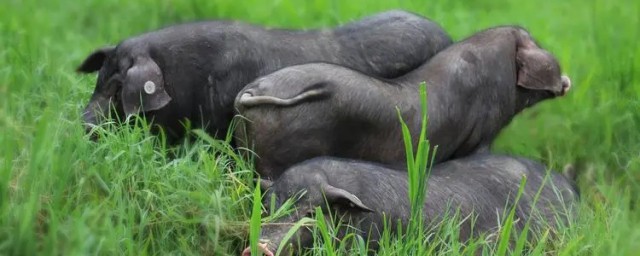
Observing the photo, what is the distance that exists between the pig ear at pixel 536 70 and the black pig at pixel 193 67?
529 millimetres

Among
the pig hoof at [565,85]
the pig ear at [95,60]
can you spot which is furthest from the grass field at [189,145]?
the pig hoof at [565,85]

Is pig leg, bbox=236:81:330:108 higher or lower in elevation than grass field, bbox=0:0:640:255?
higher

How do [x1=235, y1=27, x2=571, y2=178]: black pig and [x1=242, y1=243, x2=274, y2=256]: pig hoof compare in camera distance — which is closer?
[x1=242, y1=243, x2=274, y2=256]: pig hoof

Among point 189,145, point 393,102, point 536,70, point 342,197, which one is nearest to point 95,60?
point 189,145

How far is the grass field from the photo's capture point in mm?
3211

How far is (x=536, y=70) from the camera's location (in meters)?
4.45

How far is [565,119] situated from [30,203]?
2.66 metres

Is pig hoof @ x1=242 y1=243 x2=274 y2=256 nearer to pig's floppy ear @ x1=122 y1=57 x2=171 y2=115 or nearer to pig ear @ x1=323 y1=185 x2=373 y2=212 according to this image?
pig ear @ x1=323 y1=185 x2=373 y2=212

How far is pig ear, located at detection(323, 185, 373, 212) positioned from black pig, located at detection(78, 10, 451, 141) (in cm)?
87

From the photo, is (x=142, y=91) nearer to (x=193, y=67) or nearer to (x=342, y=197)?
(x=193, y=67)

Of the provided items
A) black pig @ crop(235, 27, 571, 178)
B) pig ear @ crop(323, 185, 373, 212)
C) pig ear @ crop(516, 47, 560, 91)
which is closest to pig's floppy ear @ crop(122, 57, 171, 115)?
black pig @ crop(235, 27, 571, 178)

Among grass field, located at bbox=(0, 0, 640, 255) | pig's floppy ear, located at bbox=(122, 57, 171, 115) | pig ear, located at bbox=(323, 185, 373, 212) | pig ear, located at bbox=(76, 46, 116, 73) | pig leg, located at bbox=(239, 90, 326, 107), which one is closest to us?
grass field, located at bbox=(0, 0, 640, 255)

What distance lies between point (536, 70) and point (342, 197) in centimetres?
136

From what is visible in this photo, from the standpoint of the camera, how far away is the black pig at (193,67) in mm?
4078
